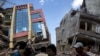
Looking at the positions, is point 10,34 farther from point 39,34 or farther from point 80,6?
point 80,6

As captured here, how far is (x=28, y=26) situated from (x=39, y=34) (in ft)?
6.72

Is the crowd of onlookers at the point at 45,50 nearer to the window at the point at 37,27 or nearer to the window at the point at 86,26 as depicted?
the window at the point at 37,27

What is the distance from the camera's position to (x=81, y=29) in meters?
34.0

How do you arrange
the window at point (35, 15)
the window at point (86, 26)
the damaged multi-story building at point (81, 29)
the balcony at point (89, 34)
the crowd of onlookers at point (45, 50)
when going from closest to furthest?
the crowd of onlookers at point (45, 50)
the balcony at point (89, 34)
the damaged multi-story building at point (81, 29)
the window at point (86, 26)
the window at point (35, 15)

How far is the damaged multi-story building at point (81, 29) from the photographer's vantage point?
33844mm

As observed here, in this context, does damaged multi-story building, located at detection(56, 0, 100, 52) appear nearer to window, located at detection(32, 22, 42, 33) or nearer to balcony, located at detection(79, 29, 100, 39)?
balcony, located at detection(79, 29, 100, 39)

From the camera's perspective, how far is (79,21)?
3419cm

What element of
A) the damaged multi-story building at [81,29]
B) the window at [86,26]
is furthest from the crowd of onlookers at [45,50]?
the window at [86,26]

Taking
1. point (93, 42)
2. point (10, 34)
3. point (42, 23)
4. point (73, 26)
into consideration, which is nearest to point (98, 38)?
point (93, 42)

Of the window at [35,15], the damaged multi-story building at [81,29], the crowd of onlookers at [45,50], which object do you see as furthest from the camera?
the window at [35,15]

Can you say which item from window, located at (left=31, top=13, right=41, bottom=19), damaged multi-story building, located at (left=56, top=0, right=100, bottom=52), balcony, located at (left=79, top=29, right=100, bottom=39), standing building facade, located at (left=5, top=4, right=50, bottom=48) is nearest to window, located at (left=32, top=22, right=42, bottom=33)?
standing building facade, located at (left=5, top=4, right=50, bottom=48)

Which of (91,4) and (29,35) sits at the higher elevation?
(91,4)

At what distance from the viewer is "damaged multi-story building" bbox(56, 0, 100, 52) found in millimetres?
33844

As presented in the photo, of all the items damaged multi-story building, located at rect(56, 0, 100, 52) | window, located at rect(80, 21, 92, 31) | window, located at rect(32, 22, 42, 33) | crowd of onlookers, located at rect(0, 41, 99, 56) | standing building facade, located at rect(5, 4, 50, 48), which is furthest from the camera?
window, located at rect(80, 21, 92, 31)
